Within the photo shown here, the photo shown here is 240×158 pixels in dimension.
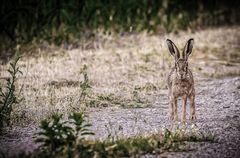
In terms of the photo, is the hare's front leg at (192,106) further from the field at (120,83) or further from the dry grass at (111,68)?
the dry grass at (111,68)

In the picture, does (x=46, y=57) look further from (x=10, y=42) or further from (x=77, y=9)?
(x=77, y=9)

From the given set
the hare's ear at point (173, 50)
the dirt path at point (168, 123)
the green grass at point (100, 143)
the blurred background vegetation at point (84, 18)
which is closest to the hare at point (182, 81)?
the hare's ear at point (173, 50)

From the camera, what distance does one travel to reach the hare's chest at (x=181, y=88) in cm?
867

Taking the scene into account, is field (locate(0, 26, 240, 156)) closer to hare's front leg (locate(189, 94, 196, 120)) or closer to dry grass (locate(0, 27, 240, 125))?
dry grass (locate(0, 27, 240, 125))

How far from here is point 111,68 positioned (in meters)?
13.4

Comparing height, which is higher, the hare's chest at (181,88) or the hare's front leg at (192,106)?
the hare's chest at (181,88)

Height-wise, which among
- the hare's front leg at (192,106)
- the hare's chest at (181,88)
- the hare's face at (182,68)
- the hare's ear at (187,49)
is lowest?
the hare's front leg at (192,106)

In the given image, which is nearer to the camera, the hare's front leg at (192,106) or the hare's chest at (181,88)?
the hare's chest at (181,88)

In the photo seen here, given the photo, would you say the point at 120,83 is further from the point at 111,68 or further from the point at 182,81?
the point at 182,81

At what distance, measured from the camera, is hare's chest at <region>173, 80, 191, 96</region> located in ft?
28.5

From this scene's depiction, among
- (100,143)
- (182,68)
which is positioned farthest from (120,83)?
(100,143)

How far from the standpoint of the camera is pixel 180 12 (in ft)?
64.7

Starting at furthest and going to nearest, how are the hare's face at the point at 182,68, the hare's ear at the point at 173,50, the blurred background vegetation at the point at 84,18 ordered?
the blurred background vegetation at the point at 84,18 → the hare's ear at the point at 173,50 → the hare's face at the point at 182,68

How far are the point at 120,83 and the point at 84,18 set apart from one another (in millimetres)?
5516
